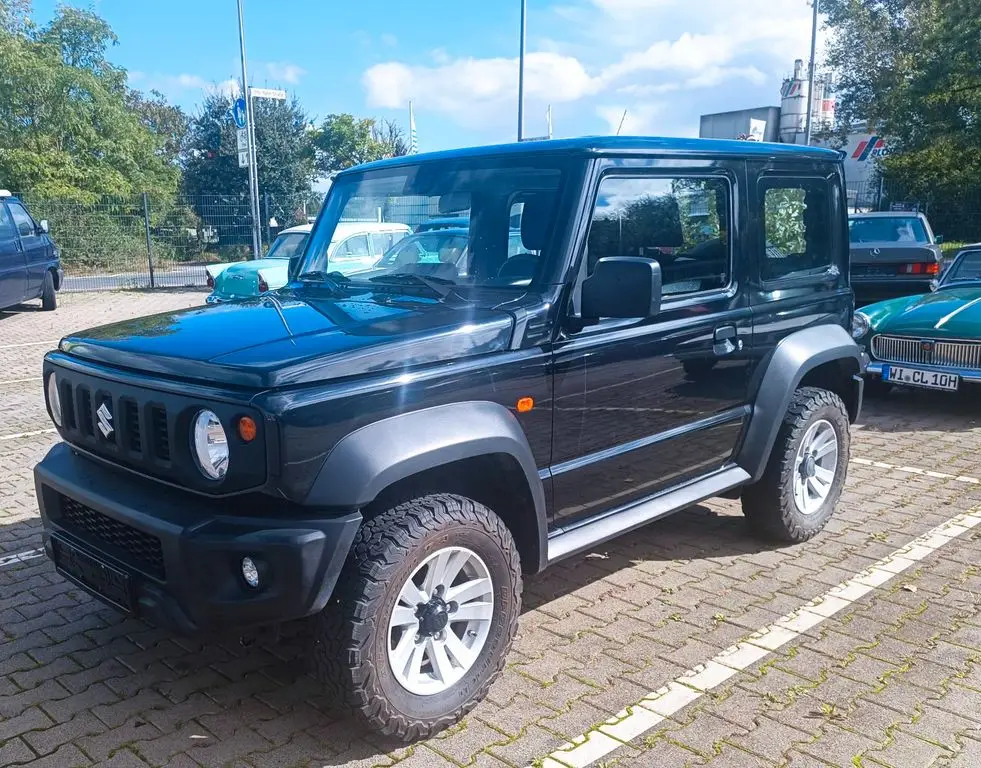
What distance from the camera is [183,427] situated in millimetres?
2787

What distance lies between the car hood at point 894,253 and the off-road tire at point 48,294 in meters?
13.9

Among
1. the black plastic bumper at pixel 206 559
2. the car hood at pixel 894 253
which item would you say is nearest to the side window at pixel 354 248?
the black plastic bumper at pixel 206 559

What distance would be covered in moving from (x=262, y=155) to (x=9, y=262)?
21.7 meters

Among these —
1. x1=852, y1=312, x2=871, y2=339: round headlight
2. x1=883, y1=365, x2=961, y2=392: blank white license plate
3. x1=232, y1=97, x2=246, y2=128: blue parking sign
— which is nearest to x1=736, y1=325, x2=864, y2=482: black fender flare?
x1=852, y1=312, x2=871, y2=339: round headlight

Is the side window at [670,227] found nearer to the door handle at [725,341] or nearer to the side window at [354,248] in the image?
the door handle at [725,341]

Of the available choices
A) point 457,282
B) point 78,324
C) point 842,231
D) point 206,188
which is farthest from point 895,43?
point 457,282

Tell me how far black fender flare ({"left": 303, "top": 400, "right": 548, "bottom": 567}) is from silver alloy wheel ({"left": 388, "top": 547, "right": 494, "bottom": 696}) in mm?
357

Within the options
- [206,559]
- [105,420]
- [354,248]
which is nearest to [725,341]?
[354,248]

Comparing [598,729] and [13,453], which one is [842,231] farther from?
[13,453]

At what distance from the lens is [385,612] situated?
283 cm

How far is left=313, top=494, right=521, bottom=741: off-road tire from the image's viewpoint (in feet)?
9.11

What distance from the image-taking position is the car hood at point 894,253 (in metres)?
12.1

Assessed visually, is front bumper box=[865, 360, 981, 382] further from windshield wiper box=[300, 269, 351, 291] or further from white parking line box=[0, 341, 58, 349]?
white parking line box=[0, 341, 58, 349]

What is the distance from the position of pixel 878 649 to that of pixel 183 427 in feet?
9.70
